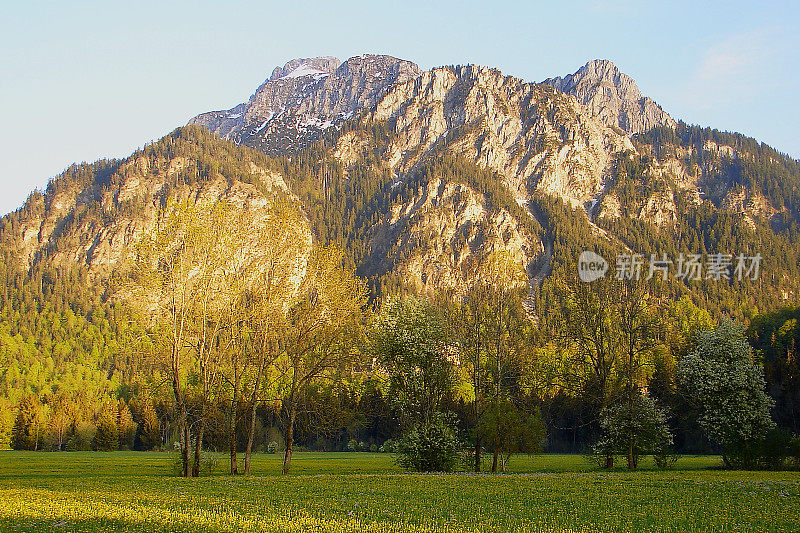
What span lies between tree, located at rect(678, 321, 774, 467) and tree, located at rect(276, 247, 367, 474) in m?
28.0

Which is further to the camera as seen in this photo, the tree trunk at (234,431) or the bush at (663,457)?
the bush at (663,457)

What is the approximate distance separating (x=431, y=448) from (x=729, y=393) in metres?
24.6

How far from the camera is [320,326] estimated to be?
38906mm

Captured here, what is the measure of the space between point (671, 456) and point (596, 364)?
27.5 ft

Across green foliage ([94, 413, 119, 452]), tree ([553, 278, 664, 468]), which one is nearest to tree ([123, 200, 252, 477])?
tree ([553, 278, 664, 468])

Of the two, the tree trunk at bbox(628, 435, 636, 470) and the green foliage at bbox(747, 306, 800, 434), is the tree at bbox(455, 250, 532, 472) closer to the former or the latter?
the tree trunk at bbox(628, 435, 636, 470)

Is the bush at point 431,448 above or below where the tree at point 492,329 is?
below

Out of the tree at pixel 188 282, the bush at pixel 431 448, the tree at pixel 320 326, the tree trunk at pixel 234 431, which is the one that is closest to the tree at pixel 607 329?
the bush at pixel 431 448

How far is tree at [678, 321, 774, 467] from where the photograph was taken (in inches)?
1686

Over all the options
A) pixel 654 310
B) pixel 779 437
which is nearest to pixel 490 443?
pixel 654 310

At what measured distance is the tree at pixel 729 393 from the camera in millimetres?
42812

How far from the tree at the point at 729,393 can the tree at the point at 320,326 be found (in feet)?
91.9

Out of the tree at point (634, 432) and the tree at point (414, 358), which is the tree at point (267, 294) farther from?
the tree at point (634, 432)

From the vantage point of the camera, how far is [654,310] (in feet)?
146
